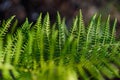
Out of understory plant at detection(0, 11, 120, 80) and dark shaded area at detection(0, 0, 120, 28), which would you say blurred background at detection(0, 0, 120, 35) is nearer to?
dark shaded area at detection(0, 0, 120, 28)

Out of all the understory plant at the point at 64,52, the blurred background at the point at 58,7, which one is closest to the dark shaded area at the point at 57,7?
the blurred background at the point at 58,7

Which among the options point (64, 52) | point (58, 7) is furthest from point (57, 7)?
point (64, 52)

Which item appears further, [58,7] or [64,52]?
[58,7]

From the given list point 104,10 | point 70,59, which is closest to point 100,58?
point 70,59

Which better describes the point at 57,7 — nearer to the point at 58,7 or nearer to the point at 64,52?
the point at 58,7

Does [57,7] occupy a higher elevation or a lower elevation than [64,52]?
higher
